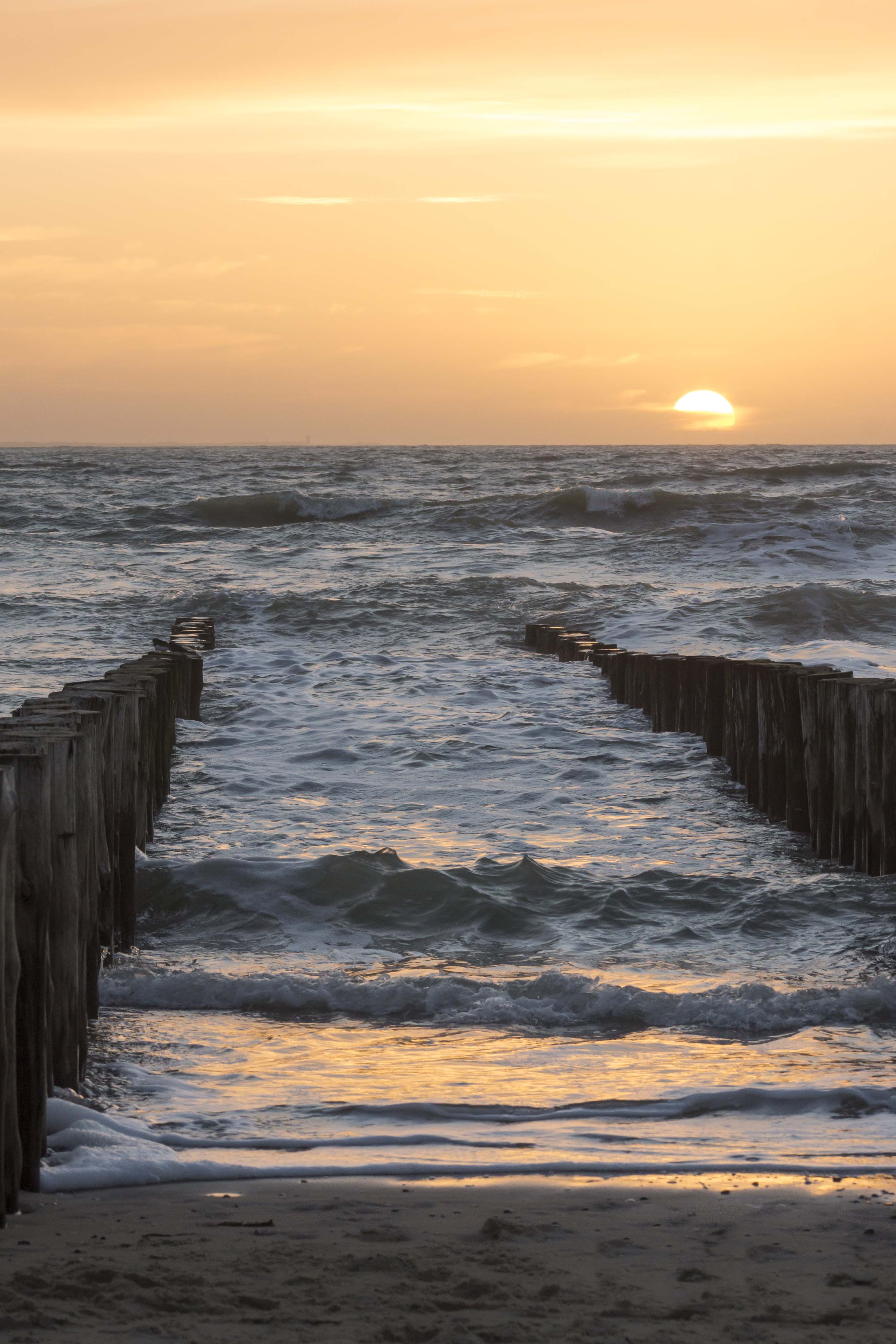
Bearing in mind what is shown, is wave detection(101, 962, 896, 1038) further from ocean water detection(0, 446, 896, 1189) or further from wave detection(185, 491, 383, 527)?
wave detection(185, 491, 383, 527)

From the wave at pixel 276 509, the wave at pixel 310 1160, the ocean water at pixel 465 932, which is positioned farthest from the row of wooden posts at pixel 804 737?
the wave at pixel 276 509

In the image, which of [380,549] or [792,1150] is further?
[380,549]

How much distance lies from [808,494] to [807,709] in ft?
113

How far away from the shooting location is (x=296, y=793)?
9078 millimetres

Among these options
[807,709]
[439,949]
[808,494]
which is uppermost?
[808,494]

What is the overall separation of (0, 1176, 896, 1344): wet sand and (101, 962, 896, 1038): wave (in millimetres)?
1526

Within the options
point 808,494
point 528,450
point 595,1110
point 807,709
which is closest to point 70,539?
point 808,494

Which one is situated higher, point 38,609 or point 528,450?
point 528,450

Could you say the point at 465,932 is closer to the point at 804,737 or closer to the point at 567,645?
the point at 804,737

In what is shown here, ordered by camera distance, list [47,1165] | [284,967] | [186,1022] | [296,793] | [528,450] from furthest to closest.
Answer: [528,450] → [296,793] → [284,967] → [186,1022] → [47,1165]

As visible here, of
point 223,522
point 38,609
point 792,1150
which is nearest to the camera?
point 792,1150

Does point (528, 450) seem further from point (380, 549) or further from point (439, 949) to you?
point (439, 949)

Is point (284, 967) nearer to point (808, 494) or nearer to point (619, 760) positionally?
point (619, 760)

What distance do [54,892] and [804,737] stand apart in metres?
5.25
